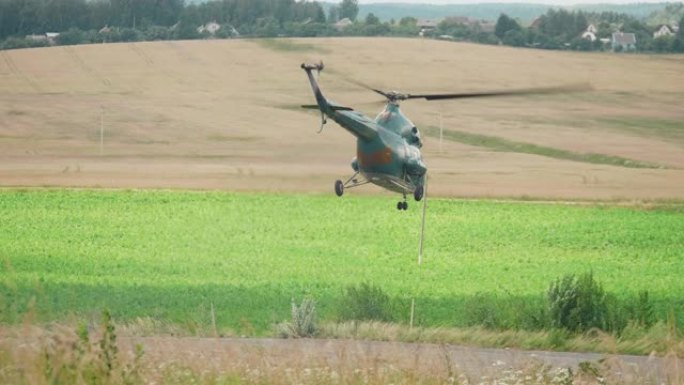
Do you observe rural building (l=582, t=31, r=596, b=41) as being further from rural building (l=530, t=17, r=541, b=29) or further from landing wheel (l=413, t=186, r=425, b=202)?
landing wheel (l=413, t=186, r=425, b=202)

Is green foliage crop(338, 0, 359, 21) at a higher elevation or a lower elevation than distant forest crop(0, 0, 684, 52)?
higher

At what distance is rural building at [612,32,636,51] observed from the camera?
72062mm

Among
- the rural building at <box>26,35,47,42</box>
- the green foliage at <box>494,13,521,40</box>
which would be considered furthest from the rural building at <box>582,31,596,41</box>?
the rural building at <box>26,35,47,42</box>

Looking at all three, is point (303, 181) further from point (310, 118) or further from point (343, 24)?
Answer: point (343, 24)

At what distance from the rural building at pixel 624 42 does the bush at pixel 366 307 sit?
4923cm

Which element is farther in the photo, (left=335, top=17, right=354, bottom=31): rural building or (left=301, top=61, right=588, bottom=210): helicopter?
(left=335, top=17, right=354, bottom=31): rural building

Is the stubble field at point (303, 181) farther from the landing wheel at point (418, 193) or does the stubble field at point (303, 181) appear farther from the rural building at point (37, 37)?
the landing wheel at point (418, 193)

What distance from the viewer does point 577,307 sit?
23.4 m

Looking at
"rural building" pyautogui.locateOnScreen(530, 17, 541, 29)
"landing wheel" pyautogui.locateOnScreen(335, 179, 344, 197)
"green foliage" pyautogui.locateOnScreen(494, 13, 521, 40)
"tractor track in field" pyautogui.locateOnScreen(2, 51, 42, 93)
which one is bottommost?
"tractor track in field" pyautogui.locateOnScreen(2, 51, 42, 93)

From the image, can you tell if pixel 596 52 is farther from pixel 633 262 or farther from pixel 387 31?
pixel 633 262

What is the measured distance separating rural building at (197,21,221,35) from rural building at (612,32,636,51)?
1807 centimetres

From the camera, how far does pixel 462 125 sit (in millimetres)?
58938

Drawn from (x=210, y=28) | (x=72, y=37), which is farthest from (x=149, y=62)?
(x=210, y=28)

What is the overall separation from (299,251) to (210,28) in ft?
114
